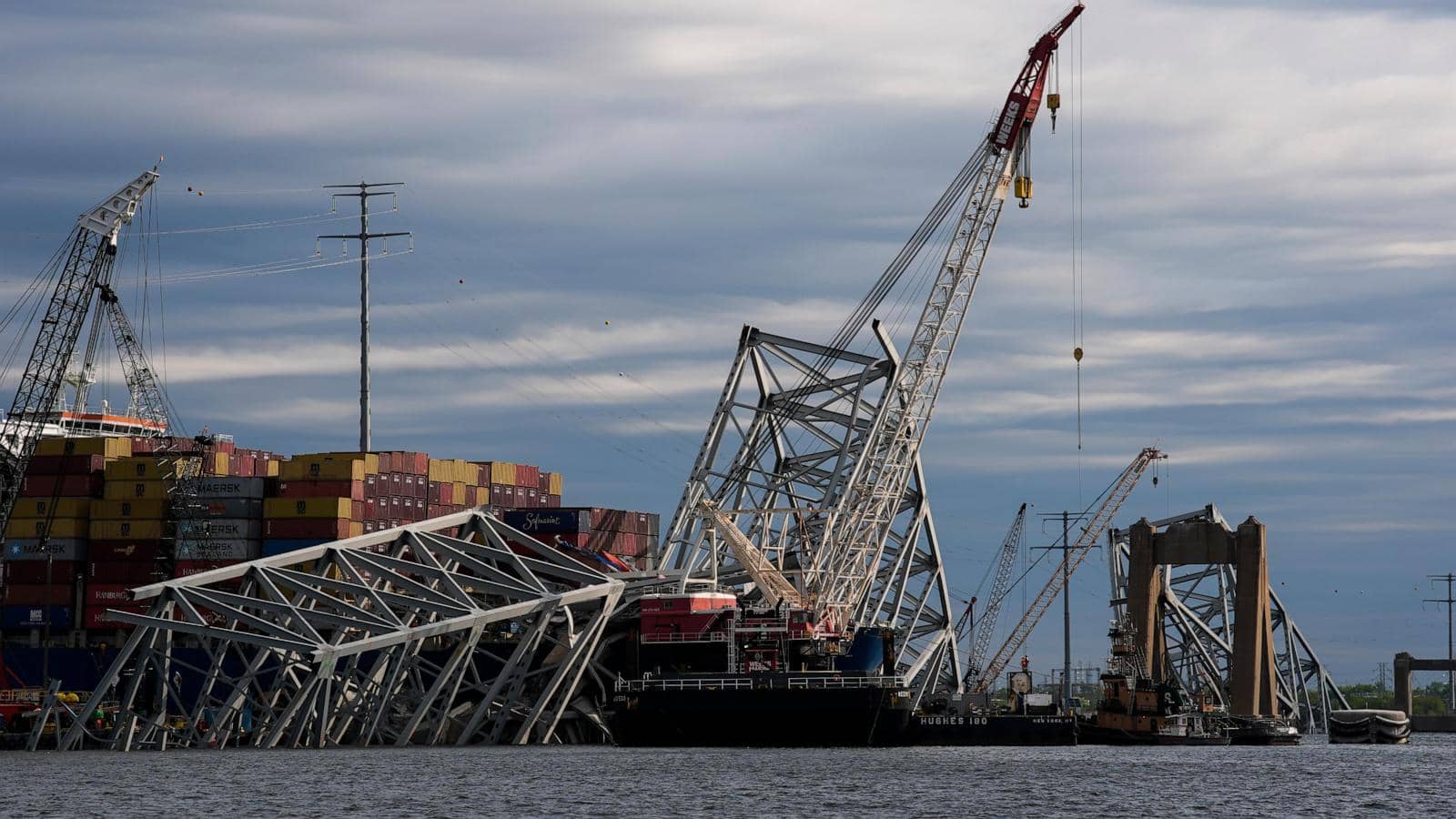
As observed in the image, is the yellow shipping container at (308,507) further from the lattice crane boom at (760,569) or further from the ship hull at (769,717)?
the ship hull at (769,717)

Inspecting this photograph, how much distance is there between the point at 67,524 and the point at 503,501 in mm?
31548

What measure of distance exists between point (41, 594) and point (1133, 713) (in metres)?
70.7

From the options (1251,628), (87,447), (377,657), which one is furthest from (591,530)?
(1251,628)

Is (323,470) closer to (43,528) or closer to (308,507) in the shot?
(308,507)

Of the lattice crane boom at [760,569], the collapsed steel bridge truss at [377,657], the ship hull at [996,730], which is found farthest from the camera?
the lattice crane boom at [760,569]

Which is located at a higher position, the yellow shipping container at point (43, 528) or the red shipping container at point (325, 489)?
the red shipping container at point (325, 489)

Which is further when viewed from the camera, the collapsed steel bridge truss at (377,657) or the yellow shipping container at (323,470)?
the yellow shipping container at (323,470)

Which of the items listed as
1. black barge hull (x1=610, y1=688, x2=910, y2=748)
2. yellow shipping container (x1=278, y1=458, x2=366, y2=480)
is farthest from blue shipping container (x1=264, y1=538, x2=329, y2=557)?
black barge hull (x1=610, y1=688, x2=910, y2=748)

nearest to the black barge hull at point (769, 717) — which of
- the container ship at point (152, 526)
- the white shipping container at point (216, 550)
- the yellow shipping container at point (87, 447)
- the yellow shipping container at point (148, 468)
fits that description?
the container ship at point (152, 526)

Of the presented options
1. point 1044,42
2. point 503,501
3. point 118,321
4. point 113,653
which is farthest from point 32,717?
point 1044,42

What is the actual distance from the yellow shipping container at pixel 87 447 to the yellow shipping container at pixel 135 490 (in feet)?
10.4

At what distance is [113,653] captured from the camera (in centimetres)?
13425

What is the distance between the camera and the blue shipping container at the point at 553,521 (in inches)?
5281

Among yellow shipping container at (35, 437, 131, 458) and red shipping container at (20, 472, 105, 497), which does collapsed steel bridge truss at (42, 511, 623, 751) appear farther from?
yellow shipping container at (35, 437, 131, 458)
